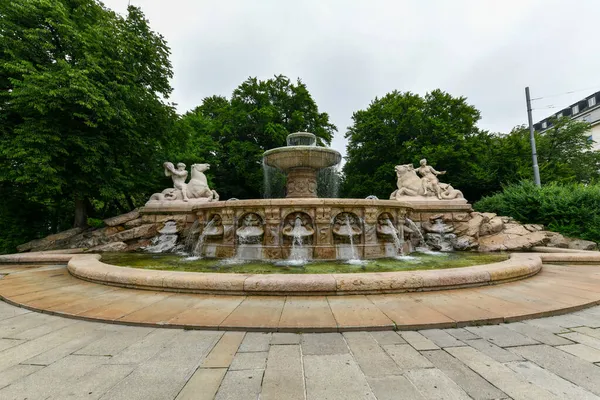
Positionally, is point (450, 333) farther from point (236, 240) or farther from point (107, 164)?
point (107, 164)

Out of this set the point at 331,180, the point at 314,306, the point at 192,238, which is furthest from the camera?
the point at 331,180

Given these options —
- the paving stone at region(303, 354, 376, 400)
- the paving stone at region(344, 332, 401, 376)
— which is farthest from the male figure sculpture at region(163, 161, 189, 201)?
the paving stone at region(303, 354, 376, 400)

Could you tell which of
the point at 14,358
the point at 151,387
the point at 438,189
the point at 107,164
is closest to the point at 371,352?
→ the point at 151,387

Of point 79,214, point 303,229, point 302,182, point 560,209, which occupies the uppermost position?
point 302,182

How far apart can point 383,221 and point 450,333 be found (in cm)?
486

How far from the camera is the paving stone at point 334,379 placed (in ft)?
6.12

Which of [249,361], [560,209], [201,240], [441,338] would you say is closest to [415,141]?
[560,209]

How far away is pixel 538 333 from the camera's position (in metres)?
2.81

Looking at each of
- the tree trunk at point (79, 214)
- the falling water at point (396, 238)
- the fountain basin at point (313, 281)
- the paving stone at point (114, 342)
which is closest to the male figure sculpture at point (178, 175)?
the tree trunk at point (79, 214)

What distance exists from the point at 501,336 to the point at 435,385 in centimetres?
135

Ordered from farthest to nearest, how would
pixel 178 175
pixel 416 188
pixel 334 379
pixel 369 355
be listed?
pixel 178 175 → pixel 416 188 → pixel 369 355 → pixel 334 379

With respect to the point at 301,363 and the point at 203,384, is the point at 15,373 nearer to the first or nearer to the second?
the point at 203,384

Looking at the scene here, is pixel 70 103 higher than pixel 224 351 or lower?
higher

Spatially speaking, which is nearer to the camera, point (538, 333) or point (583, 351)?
point (583, 351)
